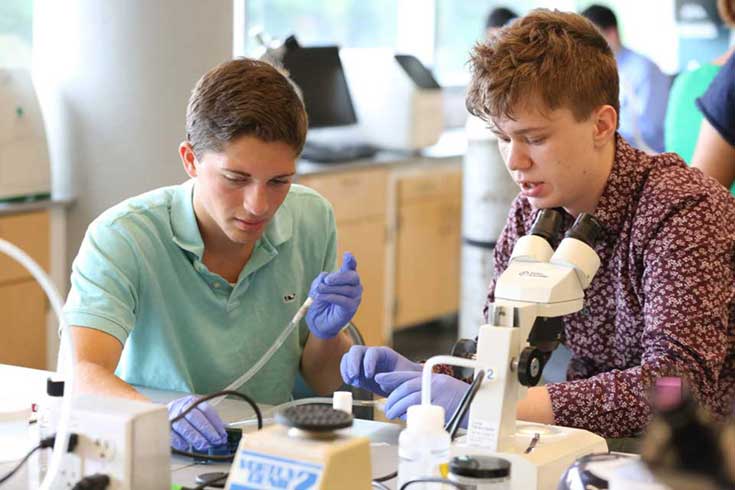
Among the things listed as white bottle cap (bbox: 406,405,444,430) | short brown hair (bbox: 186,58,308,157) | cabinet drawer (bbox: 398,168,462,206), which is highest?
short brown hair (bbox: 186,58,308,157)

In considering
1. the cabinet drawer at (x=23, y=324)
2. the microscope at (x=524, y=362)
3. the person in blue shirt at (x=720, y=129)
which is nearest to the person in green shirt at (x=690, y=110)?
the person in blue shirt at (x=720, y=129)

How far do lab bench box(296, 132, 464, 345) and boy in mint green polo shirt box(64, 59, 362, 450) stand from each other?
220 centimetres

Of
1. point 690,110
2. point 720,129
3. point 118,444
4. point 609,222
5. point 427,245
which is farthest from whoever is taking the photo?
point 427,245

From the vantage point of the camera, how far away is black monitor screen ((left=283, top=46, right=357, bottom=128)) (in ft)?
14.4

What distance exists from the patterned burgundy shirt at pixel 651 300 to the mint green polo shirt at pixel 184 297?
0.53 m

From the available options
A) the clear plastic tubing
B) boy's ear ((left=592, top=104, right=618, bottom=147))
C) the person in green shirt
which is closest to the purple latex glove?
the clear plastic tubing

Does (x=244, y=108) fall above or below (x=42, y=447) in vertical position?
above

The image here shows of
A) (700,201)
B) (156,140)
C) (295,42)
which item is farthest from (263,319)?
(295,42)

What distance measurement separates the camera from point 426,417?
4.17 ft

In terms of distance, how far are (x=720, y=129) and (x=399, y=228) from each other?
2.55 meters

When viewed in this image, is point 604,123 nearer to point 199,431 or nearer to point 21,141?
point 199,431

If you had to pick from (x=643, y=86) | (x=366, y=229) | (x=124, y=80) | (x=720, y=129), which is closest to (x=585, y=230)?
(x=720, y=129)

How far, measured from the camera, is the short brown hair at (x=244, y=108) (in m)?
1.82

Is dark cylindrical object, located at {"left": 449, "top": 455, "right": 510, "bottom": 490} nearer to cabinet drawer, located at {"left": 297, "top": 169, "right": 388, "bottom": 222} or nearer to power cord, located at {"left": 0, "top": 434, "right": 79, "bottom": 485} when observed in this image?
power cord, located at {"left": 0, "top": 434, "right": 79, "bottom": 485}
